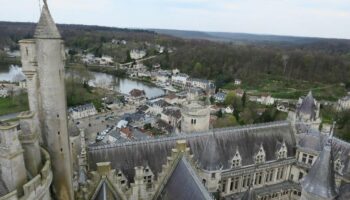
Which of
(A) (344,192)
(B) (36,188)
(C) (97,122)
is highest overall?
(B) (36,188)

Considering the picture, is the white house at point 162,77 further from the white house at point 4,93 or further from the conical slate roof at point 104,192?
the conical slate roof at point 104,192

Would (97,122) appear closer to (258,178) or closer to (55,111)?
(258,178)

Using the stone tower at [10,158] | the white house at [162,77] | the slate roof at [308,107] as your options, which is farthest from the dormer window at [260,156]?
the white house at [162,77]

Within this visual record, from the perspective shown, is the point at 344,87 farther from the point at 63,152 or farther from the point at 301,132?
the point at 63,152

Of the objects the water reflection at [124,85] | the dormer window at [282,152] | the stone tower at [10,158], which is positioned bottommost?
the water reflection at [124,85]

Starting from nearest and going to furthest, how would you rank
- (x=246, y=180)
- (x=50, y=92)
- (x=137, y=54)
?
(x=50, y=92), (x=246, y=180), (x=137, y=54)

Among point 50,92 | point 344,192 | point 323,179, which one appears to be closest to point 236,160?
point 344,192

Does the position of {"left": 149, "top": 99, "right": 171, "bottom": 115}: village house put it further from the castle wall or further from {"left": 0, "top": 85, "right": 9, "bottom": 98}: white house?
the castle wall
